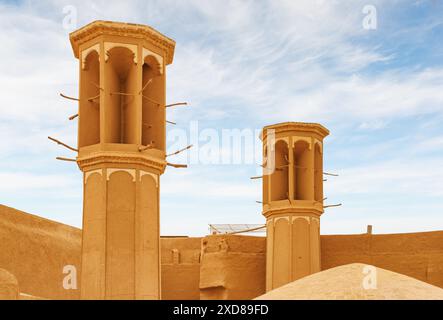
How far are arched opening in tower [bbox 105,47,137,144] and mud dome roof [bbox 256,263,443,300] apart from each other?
724 centimetres

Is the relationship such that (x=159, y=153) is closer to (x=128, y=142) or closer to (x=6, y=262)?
(x=128, y=142)

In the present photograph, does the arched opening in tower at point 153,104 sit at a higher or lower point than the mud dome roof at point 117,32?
lower

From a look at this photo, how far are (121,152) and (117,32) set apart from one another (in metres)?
3.47

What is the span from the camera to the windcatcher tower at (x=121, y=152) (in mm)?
18609

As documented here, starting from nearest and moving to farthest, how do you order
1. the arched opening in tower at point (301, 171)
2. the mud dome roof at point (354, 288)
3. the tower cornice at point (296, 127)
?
the mud dome roof at point (354, 288), the tower cornice at point (296, 127), the arched opening in tower at point (301, 171)

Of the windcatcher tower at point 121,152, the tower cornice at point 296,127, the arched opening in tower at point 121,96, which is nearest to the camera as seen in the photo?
the windcatcher tower at point 121,152

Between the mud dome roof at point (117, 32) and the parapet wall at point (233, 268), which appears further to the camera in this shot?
the parapet wall at point (233, 268)

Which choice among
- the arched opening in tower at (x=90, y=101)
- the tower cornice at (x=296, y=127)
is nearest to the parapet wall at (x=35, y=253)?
the arched opening in tower at (x=90, y=101)

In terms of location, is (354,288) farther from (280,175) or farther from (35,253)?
(35,253)

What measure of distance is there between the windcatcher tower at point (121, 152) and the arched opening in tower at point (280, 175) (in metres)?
10.2

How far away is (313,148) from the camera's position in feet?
97.1

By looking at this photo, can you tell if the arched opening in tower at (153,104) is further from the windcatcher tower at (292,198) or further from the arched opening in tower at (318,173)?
the arched opening in tower at (318,173)

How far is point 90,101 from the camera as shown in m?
20.4
